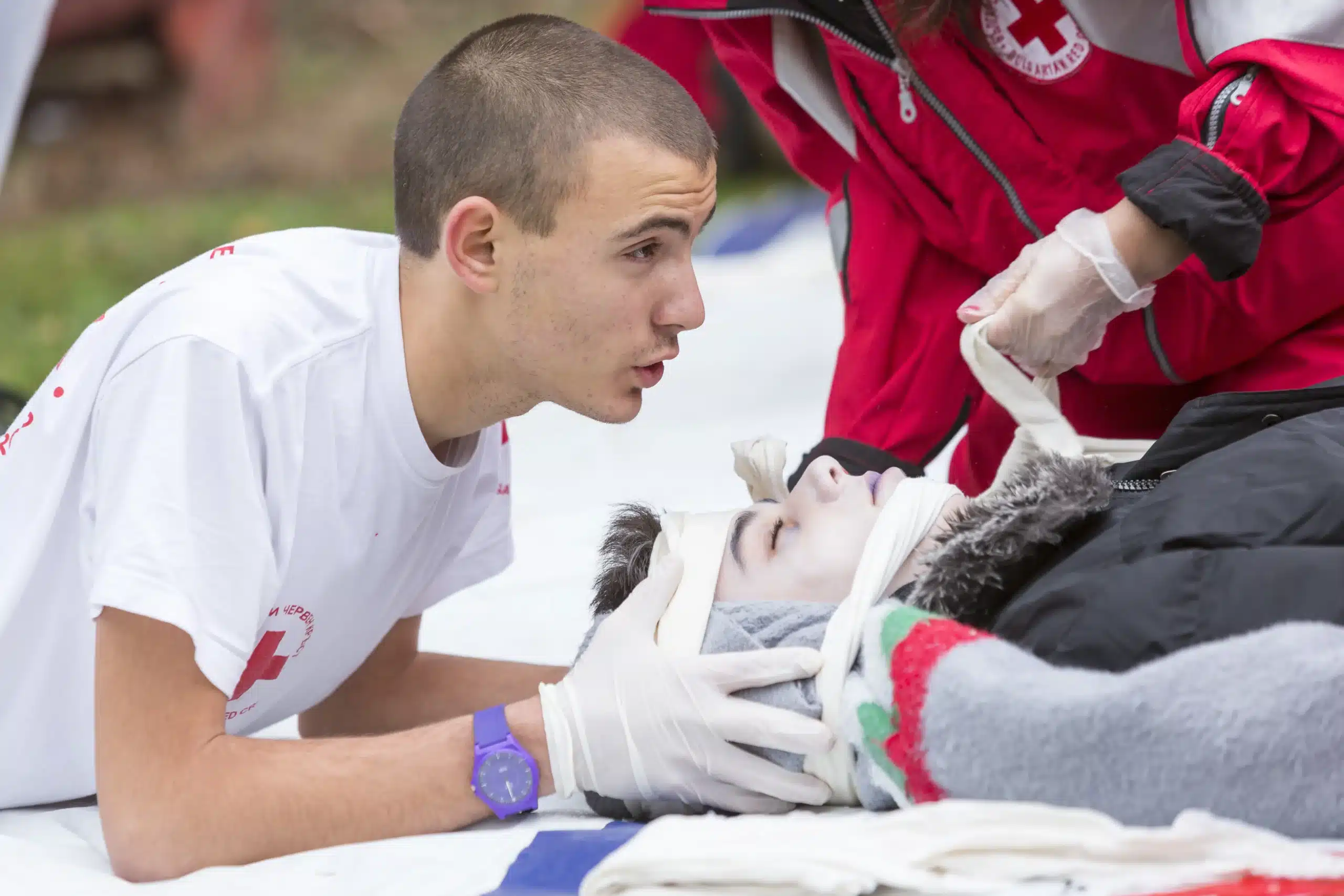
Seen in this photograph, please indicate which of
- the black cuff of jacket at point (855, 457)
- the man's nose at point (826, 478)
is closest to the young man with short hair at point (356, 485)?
the man's nose at point (826, 478)

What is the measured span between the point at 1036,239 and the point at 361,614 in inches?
40.8

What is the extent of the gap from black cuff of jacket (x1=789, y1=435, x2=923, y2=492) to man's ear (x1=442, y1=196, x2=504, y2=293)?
54cm

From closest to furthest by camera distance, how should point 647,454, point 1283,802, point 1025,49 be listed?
point 1283,802, point 1025,49, point 647,454

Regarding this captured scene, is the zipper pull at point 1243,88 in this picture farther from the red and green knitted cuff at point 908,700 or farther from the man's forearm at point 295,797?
the man's forearm at point 295,797

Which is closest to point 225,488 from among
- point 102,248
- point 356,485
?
point 356,485

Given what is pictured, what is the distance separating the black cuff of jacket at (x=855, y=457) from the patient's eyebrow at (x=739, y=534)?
301 millimetres

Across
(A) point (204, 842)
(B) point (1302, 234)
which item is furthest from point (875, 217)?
(A) point (204, 842)

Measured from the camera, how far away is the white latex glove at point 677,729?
4.65 feet

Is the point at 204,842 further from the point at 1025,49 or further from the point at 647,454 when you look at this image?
the point at 647,454

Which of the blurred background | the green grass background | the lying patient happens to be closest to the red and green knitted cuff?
the lying patient

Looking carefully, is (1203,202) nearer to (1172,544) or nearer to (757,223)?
(1172,544)

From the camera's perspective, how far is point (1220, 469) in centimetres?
142

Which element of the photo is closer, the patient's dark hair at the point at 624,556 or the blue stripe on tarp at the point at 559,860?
the blue stripe on tarp at the point at 559,860

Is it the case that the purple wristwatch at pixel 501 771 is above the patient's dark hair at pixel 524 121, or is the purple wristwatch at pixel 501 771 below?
below
